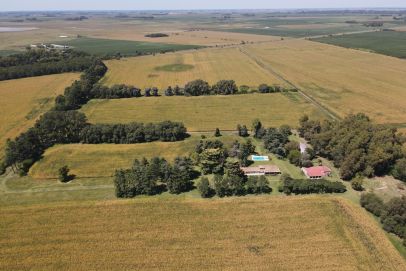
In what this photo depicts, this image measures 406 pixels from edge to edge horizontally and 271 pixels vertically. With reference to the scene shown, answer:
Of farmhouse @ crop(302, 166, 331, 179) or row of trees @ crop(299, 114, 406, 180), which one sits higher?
row of trees @ crop(299, 114, 406, 180)

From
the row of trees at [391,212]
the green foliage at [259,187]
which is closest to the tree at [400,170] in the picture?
the row of trees at [391,212]

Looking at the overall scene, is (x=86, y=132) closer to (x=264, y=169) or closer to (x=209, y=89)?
(x=264, y=169)

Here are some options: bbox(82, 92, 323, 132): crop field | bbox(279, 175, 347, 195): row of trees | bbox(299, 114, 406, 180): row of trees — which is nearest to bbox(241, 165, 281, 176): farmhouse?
bbox(279, 175, 347, 195): row of trees

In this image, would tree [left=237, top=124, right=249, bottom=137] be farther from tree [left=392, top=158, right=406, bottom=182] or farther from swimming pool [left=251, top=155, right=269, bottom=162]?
tree [left=392, top=158, right=406, bottom=182]

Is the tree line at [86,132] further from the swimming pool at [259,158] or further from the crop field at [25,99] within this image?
the swimming pool at [259,158]

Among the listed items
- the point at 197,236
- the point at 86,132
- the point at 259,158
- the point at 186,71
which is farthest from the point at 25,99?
the point at 197,236

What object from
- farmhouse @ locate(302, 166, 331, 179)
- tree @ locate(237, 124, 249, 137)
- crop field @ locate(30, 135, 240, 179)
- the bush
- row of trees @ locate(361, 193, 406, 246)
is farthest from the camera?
tree @ locate(237, 124, 249, 137)

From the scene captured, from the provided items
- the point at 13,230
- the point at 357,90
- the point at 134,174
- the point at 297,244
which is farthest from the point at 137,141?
the point at 357,90
